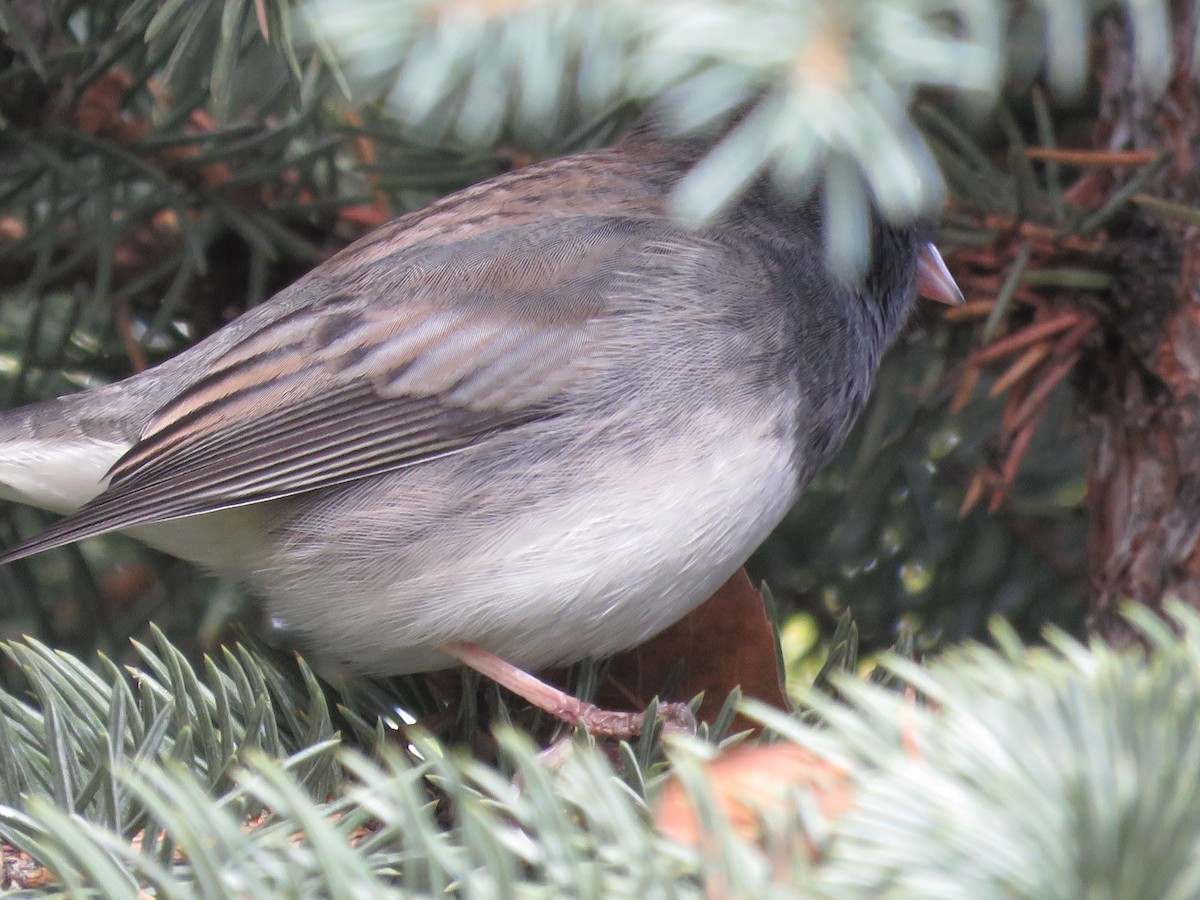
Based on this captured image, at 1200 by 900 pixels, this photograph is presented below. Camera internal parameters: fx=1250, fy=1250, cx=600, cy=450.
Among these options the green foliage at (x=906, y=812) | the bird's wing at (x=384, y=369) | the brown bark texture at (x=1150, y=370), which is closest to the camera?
the green foliage at (x=906, y=812)

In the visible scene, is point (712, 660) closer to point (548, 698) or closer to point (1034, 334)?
point (548, 698)

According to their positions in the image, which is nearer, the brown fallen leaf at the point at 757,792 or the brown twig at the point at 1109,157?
the brown fallen leaf at the point at 757,792

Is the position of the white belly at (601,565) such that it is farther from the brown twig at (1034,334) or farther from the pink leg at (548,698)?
the brown twig at (1034,334)

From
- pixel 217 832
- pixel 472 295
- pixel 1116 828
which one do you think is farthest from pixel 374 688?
pixel 1116 828

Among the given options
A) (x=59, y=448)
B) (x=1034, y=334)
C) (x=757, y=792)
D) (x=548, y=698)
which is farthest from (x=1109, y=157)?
(x=59, y=448)

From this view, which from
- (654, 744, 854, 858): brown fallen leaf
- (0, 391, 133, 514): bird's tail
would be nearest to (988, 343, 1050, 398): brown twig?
(654, 744, 854, 858): brown fallen leaf

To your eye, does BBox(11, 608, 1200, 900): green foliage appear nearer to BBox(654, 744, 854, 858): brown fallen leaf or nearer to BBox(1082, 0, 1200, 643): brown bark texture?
BBox(654, 744, 854, 858): brown fallen leaf

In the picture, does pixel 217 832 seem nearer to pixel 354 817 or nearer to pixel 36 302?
pixel 354 817

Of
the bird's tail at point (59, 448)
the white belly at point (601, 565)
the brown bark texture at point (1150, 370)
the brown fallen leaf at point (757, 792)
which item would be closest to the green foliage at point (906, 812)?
the brown fallen leaf at point (757, 792)
